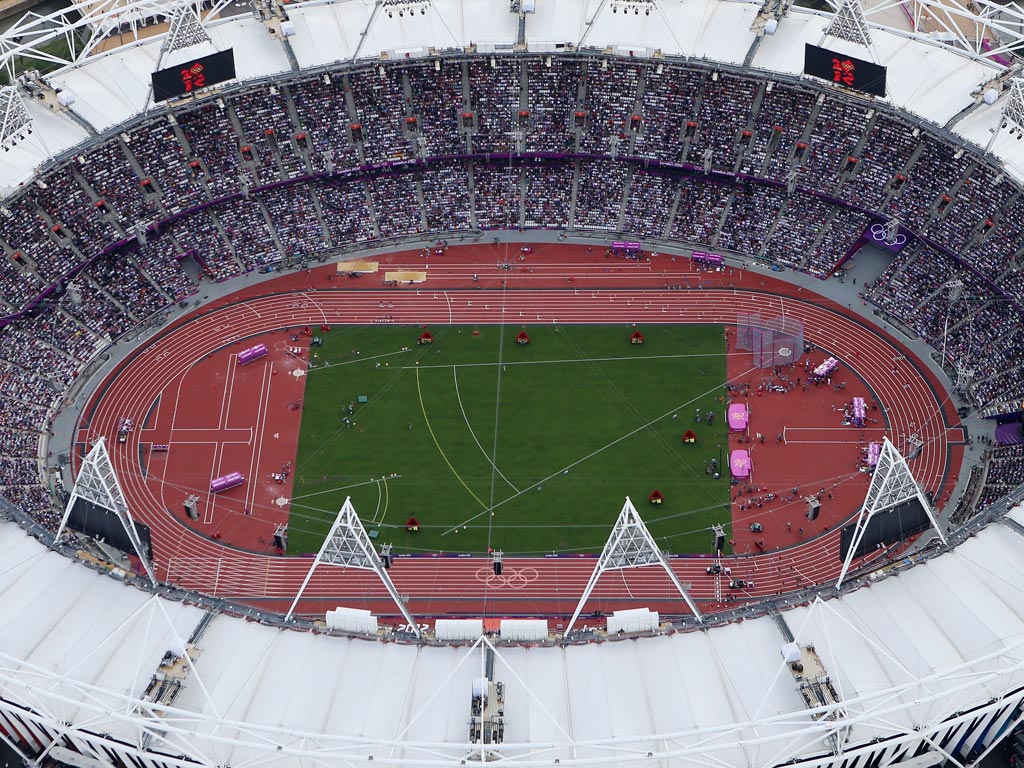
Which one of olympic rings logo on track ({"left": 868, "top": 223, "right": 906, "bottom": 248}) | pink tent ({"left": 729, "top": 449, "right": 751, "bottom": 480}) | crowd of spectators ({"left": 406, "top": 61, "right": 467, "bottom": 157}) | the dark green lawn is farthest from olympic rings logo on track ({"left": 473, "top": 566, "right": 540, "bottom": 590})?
olympic rings logo on track ({"left": 868, "top": 223, "right": 906, "bottom": 248})

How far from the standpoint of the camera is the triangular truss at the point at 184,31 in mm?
132750

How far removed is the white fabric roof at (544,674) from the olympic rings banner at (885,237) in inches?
1518

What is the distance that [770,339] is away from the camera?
429ft

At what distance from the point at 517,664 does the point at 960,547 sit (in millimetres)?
32847

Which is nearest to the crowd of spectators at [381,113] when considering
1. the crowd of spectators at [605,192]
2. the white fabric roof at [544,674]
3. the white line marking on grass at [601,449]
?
the crowd of spectators at [605,192]

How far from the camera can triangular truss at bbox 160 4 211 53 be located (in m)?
133

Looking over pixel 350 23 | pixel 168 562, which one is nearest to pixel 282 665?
pixel 168 562

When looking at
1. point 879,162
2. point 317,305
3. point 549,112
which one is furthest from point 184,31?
point 879,162

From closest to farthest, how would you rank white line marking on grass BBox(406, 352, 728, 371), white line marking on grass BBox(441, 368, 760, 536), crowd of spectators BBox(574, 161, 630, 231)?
white line marking on grass BBox(441, 368, 760, 536)
white line marking on grass BBox(406, 352, 728, 371)
crowd of spectators BBox(574, 161, 630, 231)

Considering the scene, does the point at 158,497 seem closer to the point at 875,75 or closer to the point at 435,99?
the point at 435,99

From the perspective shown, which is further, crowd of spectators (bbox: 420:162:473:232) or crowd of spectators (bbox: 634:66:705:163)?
crowd of spectators (bbox: 420:162:473:232)

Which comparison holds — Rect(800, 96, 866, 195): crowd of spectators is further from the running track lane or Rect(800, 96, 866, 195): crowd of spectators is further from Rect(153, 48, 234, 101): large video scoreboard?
Rect(153, 48, 234, 101): large video scoreboard

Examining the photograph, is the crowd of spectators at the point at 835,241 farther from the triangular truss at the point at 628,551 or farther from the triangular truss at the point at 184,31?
the triangular truss at the point at 184,31

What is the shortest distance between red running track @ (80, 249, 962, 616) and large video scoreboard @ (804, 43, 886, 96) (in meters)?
19.7
